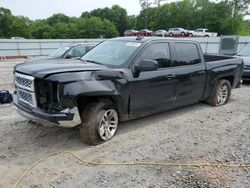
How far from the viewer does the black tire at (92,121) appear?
448 cm

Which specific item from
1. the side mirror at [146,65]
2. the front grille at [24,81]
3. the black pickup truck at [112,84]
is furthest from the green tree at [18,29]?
the side mirror at [146,65]

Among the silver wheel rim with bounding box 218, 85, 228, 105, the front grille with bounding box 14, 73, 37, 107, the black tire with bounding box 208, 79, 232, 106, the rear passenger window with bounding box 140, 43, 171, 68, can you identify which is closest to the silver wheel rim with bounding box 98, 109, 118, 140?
the front grille with bounding box 14, 73, 37, 107

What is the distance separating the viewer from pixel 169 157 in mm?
4367

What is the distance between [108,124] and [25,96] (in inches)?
57.2

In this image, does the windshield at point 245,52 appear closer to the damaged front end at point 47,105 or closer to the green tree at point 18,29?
the damaged front end at point 47,105

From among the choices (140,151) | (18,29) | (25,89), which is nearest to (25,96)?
(25,89)

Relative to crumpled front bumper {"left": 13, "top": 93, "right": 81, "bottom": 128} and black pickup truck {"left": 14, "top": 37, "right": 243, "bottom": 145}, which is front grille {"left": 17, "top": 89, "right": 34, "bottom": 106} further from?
crumpled front bumper {"left": 13, "top": 93, "right": 81, "bottom": 128}

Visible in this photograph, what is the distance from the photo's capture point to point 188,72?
614 centimetres

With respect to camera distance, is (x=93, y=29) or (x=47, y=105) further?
(x=93, y=29)

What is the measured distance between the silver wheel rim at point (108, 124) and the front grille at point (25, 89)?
1.13 meters

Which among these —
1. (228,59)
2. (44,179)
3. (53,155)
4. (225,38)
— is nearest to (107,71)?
(53,155)

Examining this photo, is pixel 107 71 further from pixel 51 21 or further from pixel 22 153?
pixel 51 21

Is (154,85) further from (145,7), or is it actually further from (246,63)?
(145,7)

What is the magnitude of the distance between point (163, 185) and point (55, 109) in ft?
6.25
